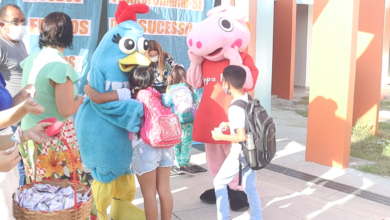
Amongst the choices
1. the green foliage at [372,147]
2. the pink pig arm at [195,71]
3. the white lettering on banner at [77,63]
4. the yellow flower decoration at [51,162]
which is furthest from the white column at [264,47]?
the yellow flower decoration at [51,162]

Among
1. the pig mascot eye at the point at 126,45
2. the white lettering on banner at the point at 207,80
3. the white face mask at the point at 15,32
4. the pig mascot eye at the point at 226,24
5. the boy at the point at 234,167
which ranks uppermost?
the pig mascot eye at the point at 226,24

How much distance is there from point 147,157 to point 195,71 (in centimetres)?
129

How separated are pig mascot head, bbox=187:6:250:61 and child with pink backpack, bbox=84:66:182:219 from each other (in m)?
0.83

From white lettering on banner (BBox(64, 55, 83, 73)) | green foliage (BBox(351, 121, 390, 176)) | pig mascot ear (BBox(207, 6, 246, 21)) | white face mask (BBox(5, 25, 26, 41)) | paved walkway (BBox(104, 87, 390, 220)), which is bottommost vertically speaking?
paved walkway (BBox(104, 87, 390, 220))

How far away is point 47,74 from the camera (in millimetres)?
2713

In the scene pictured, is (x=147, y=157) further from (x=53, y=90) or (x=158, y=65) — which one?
(x=158, y=65)

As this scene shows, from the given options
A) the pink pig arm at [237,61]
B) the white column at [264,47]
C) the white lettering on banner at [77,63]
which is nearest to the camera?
the pink pig arm at [237,61]

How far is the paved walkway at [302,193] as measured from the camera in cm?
388

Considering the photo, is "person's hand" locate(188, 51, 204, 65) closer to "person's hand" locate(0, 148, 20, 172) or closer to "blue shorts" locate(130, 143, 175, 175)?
"blue shorts" locate(130, 143, 175, 175)

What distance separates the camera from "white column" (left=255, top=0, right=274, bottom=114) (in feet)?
19.4

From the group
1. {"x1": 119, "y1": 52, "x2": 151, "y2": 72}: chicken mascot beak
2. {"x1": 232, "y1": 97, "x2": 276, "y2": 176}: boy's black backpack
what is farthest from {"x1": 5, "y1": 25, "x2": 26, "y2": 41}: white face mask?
{"x1": 232, "y1": 97, "x2": 276, "y2": 176}: boy's black backpack

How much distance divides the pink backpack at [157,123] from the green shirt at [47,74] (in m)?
0.56

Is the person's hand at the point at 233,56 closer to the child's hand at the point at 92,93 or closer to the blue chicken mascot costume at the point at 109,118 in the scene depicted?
the blue chicken mascot costume at the point at 109,118

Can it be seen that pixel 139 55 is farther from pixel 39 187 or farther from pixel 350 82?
pixel 350 82
